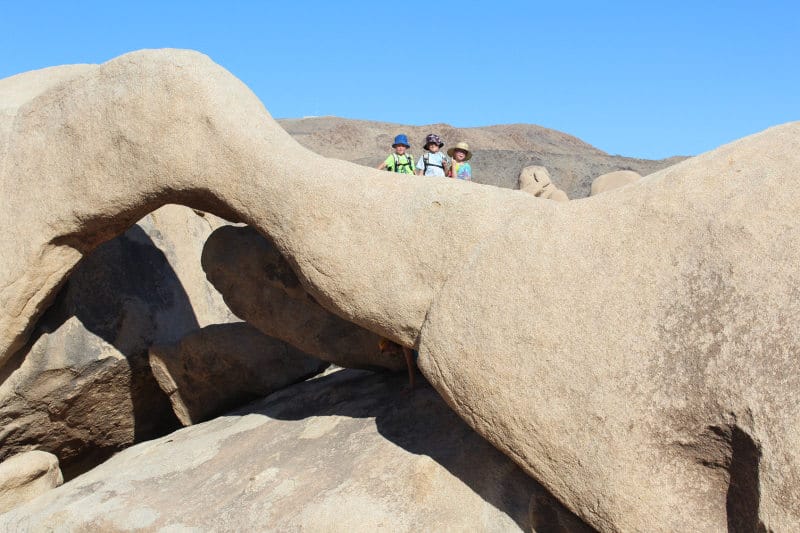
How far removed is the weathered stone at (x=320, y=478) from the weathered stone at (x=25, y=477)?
283 millimetres

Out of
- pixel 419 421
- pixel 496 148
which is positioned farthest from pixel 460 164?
pixel 496 148

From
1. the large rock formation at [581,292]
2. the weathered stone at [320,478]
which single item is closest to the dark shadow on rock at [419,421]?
the weathered stone at [320,478]

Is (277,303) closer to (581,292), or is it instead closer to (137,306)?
(137,306)

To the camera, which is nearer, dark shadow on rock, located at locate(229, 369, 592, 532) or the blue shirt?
dark shadow on rock, located at locate(229, 369, 592, 532)

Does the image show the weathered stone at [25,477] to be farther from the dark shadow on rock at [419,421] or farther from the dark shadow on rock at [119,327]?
the dark shadow on rock at [419,421]

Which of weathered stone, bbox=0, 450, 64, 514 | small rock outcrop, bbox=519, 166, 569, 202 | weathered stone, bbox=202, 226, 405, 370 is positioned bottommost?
weathered stone, bbox=0, 450, 64, 514

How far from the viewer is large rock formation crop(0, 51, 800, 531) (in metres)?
2.18

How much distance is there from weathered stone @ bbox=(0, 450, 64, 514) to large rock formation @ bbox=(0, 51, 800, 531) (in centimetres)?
153

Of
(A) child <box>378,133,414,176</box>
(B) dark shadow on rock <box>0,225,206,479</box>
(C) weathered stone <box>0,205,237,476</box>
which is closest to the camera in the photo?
(C) weathered stone <box>0,205,237,476</box>

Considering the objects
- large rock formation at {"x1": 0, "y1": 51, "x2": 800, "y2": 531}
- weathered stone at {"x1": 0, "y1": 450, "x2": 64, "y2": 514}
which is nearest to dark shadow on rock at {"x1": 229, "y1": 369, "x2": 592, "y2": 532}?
large rock formation at {"x1": 0, "y1": 51, "x2": 800, "y2": 531}

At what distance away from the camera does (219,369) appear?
13.4ft

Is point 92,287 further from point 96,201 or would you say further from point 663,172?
point 663,172

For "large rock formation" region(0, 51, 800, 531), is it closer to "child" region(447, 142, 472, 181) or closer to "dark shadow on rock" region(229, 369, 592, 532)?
"dark shadow on rock" region(229, 369, 592, 532)

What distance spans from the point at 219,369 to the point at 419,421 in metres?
1.36
